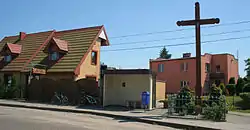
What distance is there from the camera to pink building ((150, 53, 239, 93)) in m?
41.5

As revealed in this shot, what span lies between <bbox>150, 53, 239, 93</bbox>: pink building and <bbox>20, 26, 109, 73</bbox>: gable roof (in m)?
16.9

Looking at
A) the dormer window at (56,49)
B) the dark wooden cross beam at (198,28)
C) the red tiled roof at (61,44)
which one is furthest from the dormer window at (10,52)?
the dark wooden cross beam at (198,28)

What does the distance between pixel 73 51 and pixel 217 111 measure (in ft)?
53.8

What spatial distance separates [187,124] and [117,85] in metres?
9.82

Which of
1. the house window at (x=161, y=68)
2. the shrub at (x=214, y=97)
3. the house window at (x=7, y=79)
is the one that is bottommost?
the shrub at (x=214, y=97)

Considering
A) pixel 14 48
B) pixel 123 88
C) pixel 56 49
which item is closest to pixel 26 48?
pixel 14 48

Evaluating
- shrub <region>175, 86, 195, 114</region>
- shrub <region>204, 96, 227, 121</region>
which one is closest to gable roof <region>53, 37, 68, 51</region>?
shrub <region>175, 86, 195, 114</region>

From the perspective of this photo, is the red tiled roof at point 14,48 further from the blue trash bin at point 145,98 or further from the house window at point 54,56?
the blue trash bin at point 145,98

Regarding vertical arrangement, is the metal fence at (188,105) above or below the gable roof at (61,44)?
below

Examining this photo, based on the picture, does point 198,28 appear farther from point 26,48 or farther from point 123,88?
point 26,48

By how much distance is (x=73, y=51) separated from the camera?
2694cm

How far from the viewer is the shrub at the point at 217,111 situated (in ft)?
48.5

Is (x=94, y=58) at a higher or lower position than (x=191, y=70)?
higher

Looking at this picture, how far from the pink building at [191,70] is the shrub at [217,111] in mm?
26093
